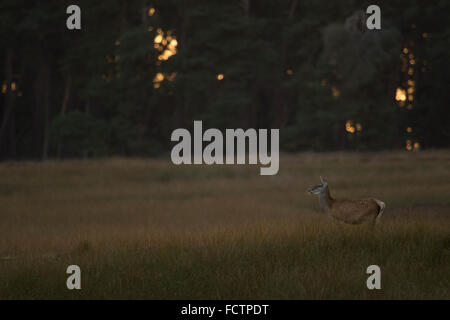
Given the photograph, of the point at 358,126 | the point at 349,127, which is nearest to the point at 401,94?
the point at 349,127

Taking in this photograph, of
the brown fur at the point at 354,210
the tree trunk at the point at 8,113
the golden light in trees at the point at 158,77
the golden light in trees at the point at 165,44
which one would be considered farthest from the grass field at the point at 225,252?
the tree trunk at the point at 8,113

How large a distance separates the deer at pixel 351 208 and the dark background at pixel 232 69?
26.3m

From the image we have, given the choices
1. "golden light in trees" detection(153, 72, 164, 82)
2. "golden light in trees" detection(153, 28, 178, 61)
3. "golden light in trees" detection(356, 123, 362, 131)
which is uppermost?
"golden light in trees" detection(153, 28, 178, 61)

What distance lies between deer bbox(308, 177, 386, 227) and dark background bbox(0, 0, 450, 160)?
26.3 m

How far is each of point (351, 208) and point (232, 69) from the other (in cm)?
3147

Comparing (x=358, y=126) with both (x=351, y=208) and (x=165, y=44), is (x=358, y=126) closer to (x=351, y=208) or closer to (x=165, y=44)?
(x=165, y=44)

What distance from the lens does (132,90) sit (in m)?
40.1

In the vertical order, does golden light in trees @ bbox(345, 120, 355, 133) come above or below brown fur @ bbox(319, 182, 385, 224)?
above

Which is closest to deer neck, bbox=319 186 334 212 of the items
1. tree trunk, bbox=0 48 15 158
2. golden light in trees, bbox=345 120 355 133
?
golden light in trees, bbox=345 120 355 133

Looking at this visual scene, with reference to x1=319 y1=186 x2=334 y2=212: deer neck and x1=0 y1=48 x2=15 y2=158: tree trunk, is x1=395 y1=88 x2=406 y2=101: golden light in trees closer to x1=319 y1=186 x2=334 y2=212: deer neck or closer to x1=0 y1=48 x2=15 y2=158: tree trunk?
x1=0 y1=48 x2=15 y2=158: tree trunk

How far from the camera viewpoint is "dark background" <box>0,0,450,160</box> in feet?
118

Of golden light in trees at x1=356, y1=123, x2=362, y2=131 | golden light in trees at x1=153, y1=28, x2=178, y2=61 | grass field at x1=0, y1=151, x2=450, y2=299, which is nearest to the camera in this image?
grass field at x1=0, y1=151, x2=450, y2=299
